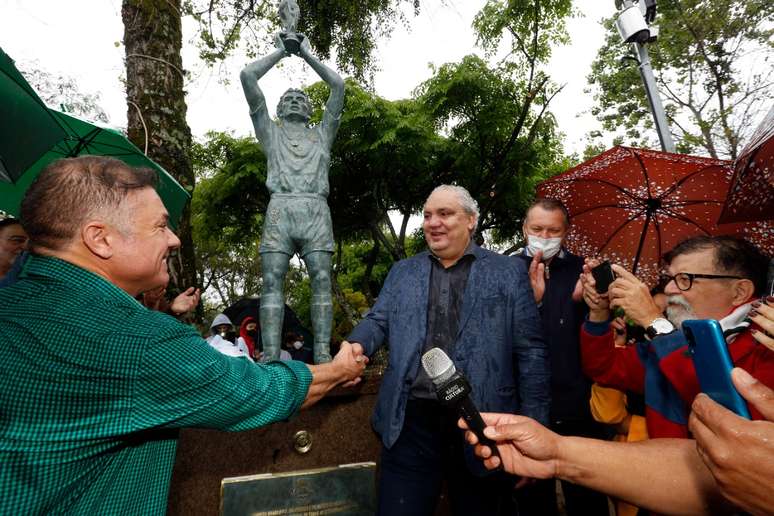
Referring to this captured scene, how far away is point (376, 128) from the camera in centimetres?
1071

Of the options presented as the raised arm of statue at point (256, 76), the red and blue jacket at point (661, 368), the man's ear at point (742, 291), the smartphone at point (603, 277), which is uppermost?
the raised arm of statue at point (256, 76)

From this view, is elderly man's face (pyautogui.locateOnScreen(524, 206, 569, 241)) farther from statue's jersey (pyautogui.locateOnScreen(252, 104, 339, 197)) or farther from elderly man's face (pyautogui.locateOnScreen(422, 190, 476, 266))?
statue's jersey (pyautogui.locateOnScreen(252, 104, 339, 197))

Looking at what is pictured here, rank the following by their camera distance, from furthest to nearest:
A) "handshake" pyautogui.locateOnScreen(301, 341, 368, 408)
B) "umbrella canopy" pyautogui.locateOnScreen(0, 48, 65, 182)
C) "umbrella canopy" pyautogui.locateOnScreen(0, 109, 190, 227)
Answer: "umbrella canopy" pyautogui.locateOnScreen(0, 109, 190, 227) < "umbrella canopy" pyautogui.locateOnScreen(0, 48, 65, 182) < "handshake" pyautogui.locateOnScreen(301, 341, 368, 408)

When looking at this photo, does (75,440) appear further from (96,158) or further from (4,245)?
(4,245)

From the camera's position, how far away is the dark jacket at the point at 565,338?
111 inches

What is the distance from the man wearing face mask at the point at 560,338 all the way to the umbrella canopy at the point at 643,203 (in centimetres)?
57

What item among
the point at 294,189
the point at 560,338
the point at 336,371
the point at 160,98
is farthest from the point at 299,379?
the point at 160,98

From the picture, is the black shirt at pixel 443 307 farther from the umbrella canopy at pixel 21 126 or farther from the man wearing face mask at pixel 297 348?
the man wearing face mask at pixel 297 348

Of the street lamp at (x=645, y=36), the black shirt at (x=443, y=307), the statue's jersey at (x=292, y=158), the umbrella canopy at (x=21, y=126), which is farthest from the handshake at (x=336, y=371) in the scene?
the street lamp at (x=645, y=36)

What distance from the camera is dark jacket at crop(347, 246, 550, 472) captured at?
87.3 inches

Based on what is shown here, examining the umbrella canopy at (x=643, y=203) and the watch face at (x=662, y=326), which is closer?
the watch face at (x=662, y=326)

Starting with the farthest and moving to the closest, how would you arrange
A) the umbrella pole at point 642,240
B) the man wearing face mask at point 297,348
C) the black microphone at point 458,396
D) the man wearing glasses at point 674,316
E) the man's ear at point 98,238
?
the man wearing face mask at point 297,348 → the umbrella pole at point 642,240 → the man wearing glasses at point 674,316 → the man's ear at point 98,238 → the black microphone at point 458,396

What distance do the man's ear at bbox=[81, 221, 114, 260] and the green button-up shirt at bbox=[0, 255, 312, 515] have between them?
0.36ft

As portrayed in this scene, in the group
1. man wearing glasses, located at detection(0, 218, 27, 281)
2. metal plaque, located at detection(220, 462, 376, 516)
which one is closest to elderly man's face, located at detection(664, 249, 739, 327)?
metal plaque, located at detection(220, 462, 376, 516)
